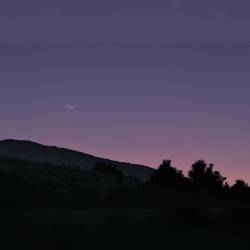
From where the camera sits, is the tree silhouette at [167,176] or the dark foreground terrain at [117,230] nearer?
the dark foreground terrain at [117,230]

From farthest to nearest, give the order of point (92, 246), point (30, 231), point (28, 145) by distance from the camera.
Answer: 1. point (28, 145)
2. point (30, 231)
3. point (92, 246)

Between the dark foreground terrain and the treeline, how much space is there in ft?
18.8

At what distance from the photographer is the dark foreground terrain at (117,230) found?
2225 cm

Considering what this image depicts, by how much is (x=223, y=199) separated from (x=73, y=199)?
449 inches

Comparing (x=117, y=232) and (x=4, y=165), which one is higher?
(x=4, y=165)

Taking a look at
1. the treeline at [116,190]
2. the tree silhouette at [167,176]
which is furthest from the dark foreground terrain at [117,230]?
the tree silhouette at [167,176]

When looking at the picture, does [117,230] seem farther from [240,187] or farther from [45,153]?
[45,153]

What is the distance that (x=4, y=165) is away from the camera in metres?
53.3

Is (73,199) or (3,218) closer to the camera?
(3,218)

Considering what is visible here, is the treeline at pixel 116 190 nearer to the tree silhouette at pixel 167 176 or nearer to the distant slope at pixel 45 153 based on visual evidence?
the tree silhouette at pixel 167 176

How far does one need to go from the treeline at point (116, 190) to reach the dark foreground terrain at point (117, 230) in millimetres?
5733

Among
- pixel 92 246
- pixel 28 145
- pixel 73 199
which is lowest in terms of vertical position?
pixel 92 246

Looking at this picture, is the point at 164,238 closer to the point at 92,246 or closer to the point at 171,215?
the point at 92,246

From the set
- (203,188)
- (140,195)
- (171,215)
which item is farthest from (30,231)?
(203,188)
